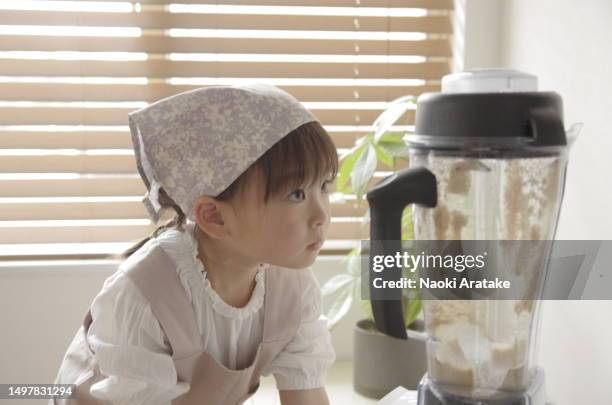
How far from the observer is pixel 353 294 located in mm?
1376

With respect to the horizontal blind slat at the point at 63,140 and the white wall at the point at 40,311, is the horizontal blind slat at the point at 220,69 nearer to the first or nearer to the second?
the horizontal blind slat at the point at 63,140

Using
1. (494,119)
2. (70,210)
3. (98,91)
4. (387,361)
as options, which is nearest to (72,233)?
(70,210)

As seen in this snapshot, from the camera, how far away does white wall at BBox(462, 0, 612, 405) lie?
0.99m

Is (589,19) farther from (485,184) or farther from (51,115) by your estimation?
(51,115)

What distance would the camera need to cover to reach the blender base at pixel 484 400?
83cm

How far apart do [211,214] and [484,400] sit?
15.4 inches

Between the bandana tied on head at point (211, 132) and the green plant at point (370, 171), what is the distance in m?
0.32

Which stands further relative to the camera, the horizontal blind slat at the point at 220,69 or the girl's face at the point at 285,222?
the horizontal blind slat at the point at 220,69

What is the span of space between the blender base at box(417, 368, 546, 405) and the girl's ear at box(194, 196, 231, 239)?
311 millimetres

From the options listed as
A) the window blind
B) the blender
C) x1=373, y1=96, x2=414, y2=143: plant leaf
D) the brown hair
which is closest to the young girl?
the brown hair

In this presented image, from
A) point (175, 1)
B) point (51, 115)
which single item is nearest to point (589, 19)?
point (175, 1)

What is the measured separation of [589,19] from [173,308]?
0.64m

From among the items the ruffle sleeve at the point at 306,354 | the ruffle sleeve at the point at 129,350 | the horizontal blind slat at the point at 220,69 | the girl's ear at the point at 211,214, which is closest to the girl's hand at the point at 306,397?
the ruffle sleeve at the point at 306,354

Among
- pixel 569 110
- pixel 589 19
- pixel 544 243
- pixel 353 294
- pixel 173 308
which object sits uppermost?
pixel 589 19
